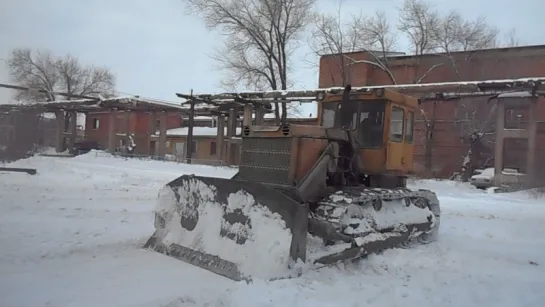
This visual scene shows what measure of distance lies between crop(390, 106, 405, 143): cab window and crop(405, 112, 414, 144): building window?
11.6 inches

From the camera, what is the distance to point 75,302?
199 inches

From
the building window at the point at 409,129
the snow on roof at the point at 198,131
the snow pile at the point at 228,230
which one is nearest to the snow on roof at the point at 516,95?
the building window at the point at 409,129

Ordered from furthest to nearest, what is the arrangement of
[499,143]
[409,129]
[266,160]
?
[499,143] < [409,129] < [266,160]

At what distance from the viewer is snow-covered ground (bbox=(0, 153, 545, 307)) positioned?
5.44 meters

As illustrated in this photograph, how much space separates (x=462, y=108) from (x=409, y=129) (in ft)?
93.1

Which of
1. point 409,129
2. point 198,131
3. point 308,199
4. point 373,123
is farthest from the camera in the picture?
point 198,131

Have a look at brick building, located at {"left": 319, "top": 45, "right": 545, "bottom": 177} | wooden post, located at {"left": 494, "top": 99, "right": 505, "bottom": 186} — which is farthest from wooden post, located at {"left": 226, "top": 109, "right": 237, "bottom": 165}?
wooden post, located at {"left": 494, "top": 99, "right": 505, "bottom": 186}

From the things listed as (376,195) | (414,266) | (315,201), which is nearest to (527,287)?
(414,266)

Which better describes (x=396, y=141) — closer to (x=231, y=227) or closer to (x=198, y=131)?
(x=231, y=227)

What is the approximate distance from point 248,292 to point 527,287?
3861 millimetres

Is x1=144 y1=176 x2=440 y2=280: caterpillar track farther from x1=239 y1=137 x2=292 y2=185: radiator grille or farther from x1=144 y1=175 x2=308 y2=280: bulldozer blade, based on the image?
x1=239 y1=137 x2=292 y2=185: radiator grille

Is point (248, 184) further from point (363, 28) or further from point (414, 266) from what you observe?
point (363, 28)

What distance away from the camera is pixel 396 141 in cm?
917

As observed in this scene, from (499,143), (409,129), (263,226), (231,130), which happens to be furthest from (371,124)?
(231,130)
